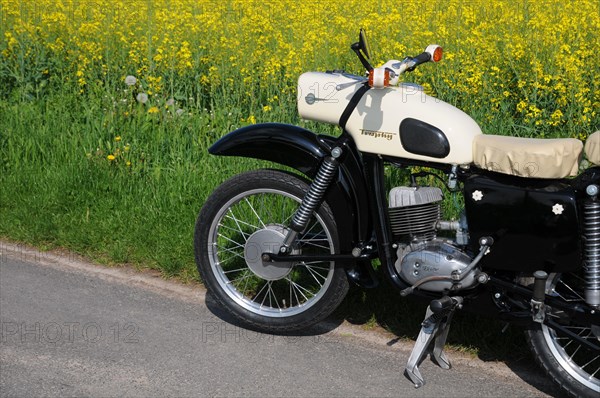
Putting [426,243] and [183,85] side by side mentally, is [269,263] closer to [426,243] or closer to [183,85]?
[426,243]

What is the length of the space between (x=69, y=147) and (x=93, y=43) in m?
1.81

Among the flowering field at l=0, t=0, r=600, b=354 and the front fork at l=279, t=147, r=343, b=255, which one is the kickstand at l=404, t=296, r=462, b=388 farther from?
the front fork at l=279, t=147, r=343, b=255

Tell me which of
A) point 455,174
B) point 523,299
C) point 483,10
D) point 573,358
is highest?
point 483,10

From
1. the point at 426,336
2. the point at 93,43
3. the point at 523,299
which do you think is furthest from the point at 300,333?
the point at 93,43

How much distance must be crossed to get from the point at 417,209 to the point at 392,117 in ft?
1.51

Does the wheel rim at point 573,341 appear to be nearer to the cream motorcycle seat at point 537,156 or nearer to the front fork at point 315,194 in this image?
the cream motorcycle seat at point 537,156

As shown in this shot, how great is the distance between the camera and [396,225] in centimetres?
457

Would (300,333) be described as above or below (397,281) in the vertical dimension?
below

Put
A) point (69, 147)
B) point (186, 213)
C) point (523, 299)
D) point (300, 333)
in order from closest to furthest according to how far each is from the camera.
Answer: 1. point (523, 299)
2. point (300, 333)
3. point (186, 213)
4. point (69, 147)

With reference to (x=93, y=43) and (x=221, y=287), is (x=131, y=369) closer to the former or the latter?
(x=221, y=287)

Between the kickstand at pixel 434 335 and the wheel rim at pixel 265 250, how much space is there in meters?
0.60

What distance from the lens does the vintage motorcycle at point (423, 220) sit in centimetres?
407

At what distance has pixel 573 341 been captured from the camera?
4.43 metres

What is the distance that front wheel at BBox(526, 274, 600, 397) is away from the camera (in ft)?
13.7
